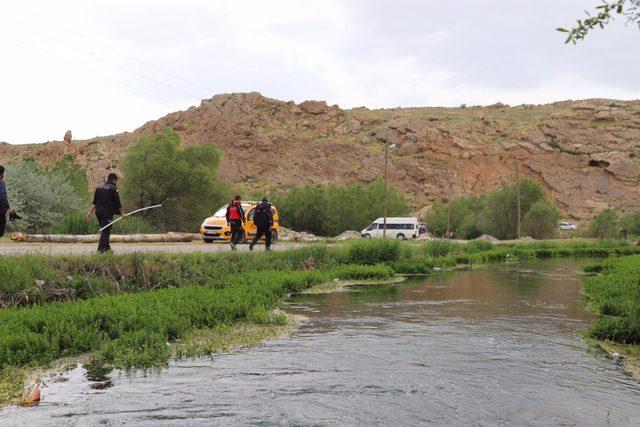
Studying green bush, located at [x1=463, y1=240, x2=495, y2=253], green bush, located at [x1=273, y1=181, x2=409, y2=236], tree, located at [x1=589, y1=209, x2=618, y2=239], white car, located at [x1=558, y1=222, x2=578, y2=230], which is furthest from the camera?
white car, located at [x1=558, y1=222, x2=578, y2=230]

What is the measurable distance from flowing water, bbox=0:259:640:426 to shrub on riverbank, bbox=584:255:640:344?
52cm

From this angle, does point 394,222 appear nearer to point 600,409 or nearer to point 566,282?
point 566,282

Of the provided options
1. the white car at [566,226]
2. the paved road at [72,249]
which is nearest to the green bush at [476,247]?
the paved road at [72,249]

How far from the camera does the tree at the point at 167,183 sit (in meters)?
47.1

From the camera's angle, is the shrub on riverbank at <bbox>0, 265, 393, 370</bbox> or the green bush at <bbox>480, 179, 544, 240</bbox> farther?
the green bush at <bbox>480, 179, 544, 240</bbox>

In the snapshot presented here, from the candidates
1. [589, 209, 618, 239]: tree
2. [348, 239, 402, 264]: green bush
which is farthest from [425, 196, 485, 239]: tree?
[348, 239, 402, 264]: green bush

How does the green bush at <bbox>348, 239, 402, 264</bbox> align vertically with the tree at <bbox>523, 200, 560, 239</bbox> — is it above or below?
below

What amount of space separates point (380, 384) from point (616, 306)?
24.5 ft

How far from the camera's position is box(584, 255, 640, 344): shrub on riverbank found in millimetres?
9750

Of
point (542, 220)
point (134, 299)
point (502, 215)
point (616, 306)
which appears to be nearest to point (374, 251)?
point (616, 306)

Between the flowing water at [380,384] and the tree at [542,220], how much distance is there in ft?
186

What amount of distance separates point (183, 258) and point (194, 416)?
9707mm

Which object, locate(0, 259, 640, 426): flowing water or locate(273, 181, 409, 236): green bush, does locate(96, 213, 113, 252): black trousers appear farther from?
locate(273, 181, 409, 236): green bush

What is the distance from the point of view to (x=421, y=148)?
335ft
